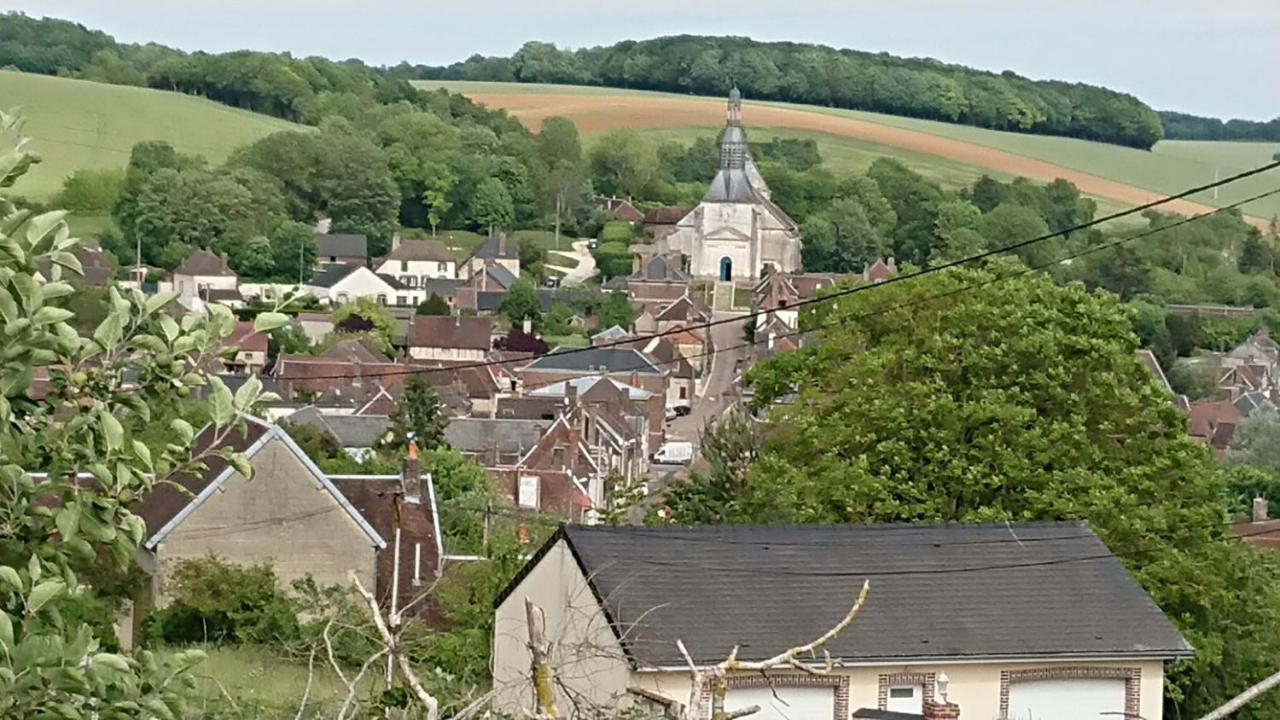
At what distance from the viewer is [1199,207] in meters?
143

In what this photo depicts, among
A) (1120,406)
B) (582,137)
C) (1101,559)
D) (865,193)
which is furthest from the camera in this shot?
(582,137)

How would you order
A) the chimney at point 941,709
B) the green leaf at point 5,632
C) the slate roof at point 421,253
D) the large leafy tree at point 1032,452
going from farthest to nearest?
the slate roof at point 421,253 < the large leafy tree at point 1032,452 < the chimney at point 941,709 < the green leaf at point 5,632

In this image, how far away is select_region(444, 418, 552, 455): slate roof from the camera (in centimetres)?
5412

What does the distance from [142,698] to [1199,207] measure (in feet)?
470

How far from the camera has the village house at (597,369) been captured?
240 feet

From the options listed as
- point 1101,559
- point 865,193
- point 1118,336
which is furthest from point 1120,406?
point 865,193

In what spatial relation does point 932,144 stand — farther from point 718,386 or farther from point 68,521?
point 68,521

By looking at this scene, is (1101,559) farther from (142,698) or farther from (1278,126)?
(1278,126)

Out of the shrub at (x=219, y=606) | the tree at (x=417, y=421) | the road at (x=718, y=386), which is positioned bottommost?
the road at (x=718, y=386)

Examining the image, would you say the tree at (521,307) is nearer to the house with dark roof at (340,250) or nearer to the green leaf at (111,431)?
the house with dark roof at (340,250)

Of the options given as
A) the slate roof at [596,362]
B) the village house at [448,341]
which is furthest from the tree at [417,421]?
the village house at [448,341]

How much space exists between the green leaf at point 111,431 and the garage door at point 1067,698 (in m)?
12.1

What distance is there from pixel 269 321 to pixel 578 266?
118 meters

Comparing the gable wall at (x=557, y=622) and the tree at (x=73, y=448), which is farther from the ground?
the tree at (x=73, y=448)
